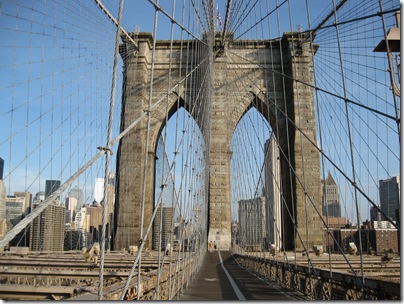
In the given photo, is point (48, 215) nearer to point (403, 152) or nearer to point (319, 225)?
point (403, 152)

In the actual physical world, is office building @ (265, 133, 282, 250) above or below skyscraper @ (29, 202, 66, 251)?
above

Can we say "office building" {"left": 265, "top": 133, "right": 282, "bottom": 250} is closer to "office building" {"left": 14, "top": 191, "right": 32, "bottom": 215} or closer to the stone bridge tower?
the stone bridge tower

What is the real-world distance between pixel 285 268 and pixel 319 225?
1207cm

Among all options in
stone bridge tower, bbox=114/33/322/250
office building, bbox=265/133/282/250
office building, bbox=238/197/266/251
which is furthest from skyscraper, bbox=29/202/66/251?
stone bridge tower, bbox=114/33/322/250

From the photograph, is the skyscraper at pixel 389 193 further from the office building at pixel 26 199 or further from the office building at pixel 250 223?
the office building at pixel 250 223

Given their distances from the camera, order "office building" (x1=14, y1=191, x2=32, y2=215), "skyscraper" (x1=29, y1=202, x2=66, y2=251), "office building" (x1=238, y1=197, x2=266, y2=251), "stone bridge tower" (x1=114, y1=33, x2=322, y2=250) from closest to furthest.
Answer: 1. "office building" (x1=14, y1=191, x2=32, y2=215)
2. "skyscraper" (x1=29, y1=202, x2=66, y2=251)
3. "office building" (x1=238, y1=197, x2=266, y2=251)
4. "stone bridge tower" (x1=114, y1=33, x2=322, y2=250)

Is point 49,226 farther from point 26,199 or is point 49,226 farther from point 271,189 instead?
point 271,189

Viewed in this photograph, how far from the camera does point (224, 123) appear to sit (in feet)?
64.4

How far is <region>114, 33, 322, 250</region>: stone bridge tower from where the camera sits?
18.0 m

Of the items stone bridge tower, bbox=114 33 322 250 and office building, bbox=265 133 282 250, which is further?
stone bridge tower, bbox=114 33 322 250

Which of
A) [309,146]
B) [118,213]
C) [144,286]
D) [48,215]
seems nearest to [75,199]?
[48,215]

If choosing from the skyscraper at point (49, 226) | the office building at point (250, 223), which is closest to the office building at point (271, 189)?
the office building at point (250, 223)

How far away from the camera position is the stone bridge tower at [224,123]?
59.1 feet

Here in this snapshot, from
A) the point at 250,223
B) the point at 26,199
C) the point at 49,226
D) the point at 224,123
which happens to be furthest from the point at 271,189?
the point at 26,199
